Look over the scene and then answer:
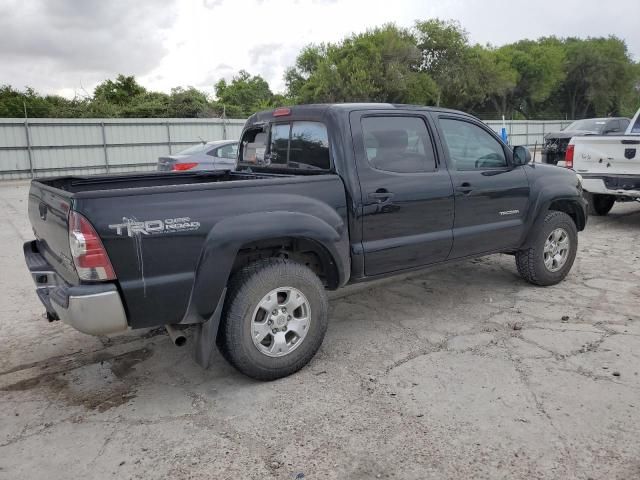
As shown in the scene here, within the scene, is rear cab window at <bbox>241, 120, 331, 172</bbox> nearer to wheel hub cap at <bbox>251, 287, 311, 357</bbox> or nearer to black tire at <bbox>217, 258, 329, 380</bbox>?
black tire at <bbox>217, 258, 329, 380</bbox>

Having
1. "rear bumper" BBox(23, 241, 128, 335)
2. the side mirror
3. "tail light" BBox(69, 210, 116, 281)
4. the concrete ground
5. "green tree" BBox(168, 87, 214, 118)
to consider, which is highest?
"green tree" BBox(168, 87, 214, 118)

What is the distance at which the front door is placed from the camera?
15.3ft

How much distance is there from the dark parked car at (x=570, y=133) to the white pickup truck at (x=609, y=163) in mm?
6653

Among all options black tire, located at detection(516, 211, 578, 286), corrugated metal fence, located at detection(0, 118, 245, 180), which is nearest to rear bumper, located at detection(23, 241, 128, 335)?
black tire, located at detection(516, 211, 578, 286)

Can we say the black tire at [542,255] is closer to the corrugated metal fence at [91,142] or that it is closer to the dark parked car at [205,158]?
the dark parked car at [205,158]

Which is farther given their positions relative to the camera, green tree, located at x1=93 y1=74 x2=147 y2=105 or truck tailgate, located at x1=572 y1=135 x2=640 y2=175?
green tree, located at x1=93 y1=74 x2=147 y2=105

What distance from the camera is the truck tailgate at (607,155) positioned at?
7914 mm

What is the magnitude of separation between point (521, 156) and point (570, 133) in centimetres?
1133

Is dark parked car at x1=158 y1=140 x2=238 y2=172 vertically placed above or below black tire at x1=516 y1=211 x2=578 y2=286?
above

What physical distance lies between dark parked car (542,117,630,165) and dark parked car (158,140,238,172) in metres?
9.25

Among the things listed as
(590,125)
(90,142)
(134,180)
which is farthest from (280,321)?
(90,142)

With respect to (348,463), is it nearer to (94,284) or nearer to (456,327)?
(94,284)

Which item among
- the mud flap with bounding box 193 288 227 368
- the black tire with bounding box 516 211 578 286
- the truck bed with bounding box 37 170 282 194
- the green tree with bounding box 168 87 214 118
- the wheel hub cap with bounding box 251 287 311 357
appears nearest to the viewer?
the mud flap with bounding box 193 288 227 368

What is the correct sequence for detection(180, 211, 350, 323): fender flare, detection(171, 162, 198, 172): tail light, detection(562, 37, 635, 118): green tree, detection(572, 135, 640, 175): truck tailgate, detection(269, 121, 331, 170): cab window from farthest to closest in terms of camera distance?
1. detection(562, 37, 635, 118): green tree
2. detection(171, 162, 198, 172): tail light
3. detection(572, 135, 640, 175): truck tailgate
4. detection(269, 121, 331, 170): cab window
5. detection(180, 211, 350, 323): fender flare
